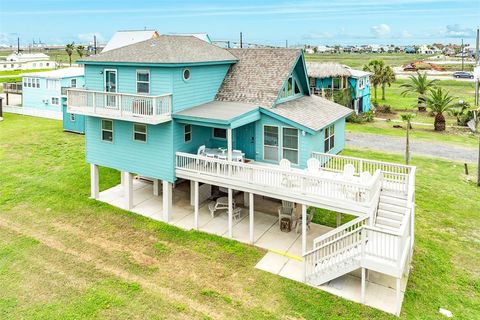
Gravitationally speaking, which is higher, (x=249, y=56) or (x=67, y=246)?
(x=249, y=56)

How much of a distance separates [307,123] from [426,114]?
38616mm

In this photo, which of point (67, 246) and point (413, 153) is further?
point (413, 153)

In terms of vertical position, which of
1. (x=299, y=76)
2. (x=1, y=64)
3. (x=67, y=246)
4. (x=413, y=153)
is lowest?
(x=67, y=246)

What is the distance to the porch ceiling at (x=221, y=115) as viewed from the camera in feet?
50.5

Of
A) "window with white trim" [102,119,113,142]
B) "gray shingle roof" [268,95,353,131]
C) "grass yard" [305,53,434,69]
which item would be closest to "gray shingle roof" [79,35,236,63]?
"window with white trim" [102,119,113,142]

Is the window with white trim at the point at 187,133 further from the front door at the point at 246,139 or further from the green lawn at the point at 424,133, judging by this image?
the green lawn at the point at 424,133

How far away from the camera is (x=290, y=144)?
16.8 meters

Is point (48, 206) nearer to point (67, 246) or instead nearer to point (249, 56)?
point (67, 246)

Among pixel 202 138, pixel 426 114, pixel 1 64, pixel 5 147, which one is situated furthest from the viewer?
pixel 1 64

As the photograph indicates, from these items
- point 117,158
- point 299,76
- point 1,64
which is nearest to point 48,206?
point 117,158

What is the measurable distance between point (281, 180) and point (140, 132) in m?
7.20

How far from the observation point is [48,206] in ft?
63.7

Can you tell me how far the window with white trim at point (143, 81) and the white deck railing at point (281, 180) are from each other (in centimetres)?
334

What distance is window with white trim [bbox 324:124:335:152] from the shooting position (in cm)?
1816
